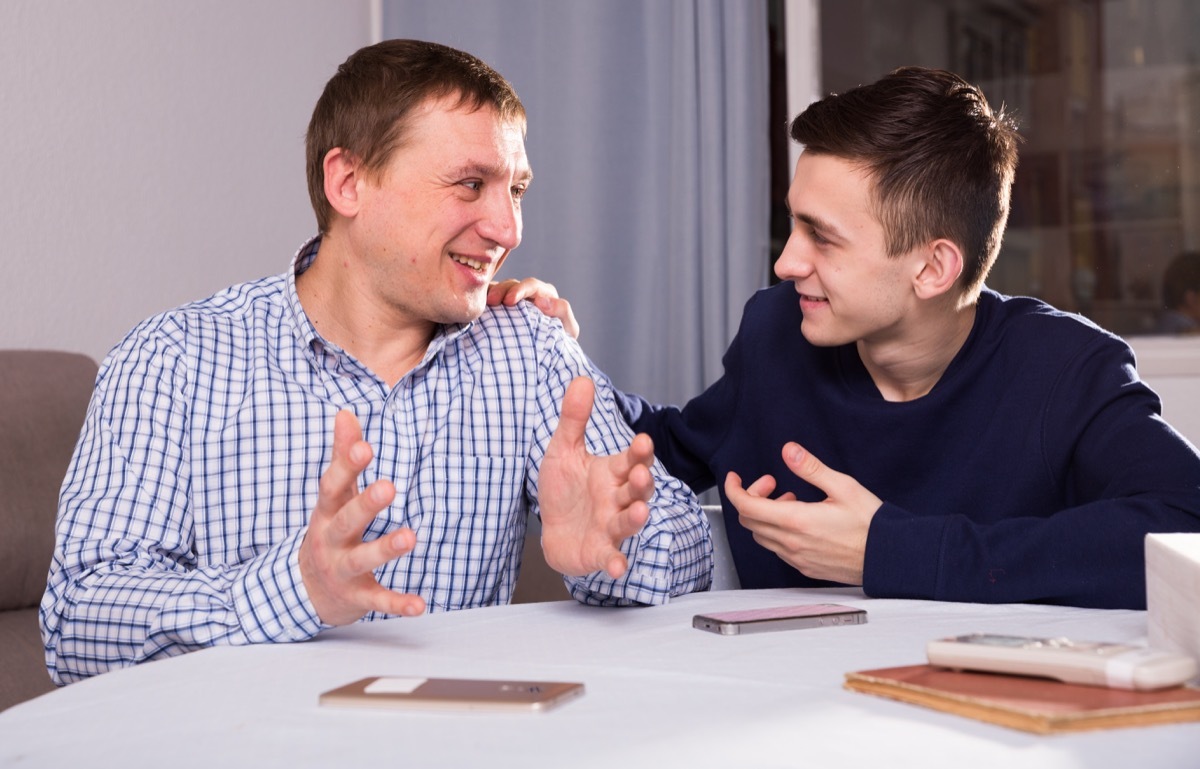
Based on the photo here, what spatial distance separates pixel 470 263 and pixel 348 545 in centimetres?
64

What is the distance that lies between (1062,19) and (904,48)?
0.40 m

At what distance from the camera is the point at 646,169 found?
3273mm

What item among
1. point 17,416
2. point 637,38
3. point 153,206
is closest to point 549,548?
point 17,416

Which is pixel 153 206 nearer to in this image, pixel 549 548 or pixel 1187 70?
pixel 549 548

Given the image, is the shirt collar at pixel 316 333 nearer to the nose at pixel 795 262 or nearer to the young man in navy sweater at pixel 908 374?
the young man in navy sweater at pixel 908 374

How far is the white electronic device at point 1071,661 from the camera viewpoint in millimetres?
780

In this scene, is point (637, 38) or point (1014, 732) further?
point (637, 38)

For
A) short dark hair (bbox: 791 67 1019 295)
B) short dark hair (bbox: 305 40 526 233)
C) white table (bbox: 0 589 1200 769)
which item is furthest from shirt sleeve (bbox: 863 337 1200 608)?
short dark hair (bbox: 305 40 526 233)

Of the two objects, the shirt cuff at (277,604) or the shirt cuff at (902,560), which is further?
the shirt cuff at (902,560)

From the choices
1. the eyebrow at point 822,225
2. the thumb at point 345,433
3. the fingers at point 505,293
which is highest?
the eyebrow at point 822,225

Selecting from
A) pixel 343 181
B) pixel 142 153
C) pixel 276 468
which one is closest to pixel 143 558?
pixel 276 468

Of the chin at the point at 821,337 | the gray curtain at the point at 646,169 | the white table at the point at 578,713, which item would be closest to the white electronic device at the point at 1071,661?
the white table at the point at 578,713

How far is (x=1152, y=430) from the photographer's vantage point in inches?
54.7

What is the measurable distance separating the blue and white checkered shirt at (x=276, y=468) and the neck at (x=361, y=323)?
43mm
